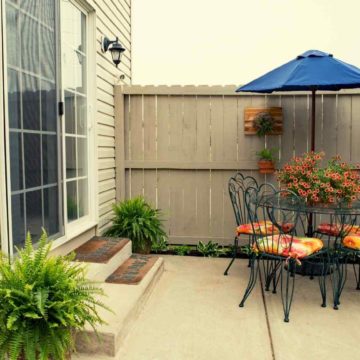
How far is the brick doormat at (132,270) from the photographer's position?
3135mm

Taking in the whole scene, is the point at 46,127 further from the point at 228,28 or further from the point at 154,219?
the point at 228,28

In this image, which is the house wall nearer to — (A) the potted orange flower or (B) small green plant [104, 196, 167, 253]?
(B) small green plant [104, 196, 167, 253]

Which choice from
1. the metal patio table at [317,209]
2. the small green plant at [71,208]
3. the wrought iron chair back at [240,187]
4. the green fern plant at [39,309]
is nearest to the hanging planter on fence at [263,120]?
the wrought iron chair back at [240,187]

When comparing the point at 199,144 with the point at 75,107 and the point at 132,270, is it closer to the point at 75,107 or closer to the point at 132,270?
the point at 75,107

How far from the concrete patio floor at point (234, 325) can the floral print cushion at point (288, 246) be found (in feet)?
1.33

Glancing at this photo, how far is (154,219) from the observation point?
422 cm

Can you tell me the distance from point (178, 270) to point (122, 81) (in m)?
2.40

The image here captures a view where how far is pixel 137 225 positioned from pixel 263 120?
5.42ft

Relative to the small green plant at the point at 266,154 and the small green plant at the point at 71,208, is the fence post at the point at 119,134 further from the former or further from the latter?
the small green plant at the point at 266,154

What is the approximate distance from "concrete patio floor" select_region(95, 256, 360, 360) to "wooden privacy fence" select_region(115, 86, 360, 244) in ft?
3.77

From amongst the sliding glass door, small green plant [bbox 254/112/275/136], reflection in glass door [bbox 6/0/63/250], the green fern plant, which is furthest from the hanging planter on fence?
the green fern plant

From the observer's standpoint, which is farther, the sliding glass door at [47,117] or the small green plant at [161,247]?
the small green plant at [161,247]

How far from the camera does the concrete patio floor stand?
2.32 metres

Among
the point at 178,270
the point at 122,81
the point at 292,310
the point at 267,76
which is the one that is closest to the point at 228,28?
the point at 122,81
